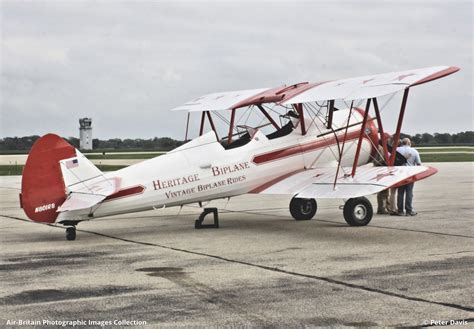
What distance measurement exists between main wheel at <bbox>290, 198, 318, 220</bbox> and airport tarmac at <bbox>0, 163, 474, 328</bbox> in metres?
0.27

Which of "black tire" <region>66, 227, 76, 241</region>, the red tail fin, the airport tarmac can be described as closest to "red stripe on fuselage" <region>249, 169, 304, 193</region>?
the airport tarmac

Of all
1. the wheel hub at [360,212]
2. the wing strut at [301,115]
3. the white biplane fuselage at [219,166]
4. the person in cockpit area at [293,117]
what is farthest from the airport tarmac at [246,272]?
the person in cockpit area at [293,117]

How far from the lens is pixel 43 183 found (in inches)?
487

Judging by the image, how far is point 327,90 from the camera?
14.4m

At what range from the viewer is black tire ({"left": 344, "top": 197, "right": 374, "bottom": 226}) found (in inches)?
556

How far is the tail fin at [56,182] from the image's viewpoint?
12289 mm

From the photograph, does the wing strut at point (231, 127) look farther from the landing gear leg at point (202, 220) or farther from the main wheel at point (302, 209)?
the main wheel at point (302, 209)

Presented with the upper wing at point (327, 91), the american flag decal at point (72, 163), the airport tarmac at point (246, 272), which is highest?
the upper wing at point (327, 91)

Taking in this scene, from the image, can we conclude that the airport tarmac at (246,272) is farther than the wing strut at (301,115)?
No

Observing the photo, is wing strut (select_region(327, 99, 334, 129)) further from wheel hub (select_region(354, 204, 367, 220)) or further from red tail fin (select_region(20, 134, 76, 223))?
red tail fin (select_region(20, 134, 76, 223))

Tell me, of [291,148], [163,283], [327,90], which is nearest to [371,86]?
[327,90]

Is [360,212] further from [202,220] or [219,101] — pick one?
[219,101]

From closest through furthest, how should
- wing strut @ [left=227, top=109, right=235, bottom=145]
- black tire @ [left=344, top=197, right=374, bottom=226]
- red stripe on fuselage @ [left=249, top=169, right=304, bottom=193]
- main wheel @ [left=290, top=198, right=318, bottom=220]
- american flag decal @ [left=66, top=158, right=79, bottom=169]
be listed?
american flag decal @ [left=66, top=158, right=79, bottom=169]
black tire @ [left=344, top=197, right=374, bottom=226]
red stripe on fuselage @ [left=249, top=169, right=304, bottom=193]
wing strut @ [left=227, top=109, right=235, bottom=145]
main wheel @ [left=290, top=198, right=318, bottom=220]

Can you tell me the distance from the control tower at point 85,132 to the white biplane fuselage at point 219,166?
292 ft
